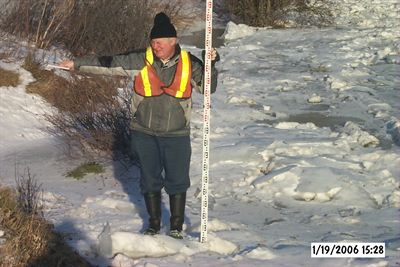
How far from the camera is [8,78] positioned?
947 centimetres

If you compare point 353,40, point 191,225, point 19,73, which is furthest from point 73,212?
point 353,40

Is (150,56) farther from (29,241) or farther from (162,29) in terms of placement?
(29,241)

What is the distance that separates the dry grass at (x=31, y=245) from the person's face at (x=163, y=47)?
4.69 feet

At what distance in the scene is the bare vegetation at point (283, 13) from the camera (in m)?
17.5

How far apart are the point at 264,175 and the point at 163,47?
263cm

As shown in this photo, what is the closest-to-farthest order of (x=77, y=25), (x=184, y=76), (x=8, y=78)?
1. (x=184, y=76)
2. (x=8, y=78)
3. (x=77, y=25)

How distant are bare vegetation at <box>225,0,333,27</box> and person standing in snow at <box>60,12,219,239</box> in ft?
42.4

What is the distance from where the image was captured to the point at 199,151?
25.1 ft

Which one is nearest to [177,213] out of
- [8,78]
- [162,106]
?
[162,106]

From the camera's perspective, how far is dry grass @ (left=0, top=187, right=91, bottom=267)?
4.32 metres

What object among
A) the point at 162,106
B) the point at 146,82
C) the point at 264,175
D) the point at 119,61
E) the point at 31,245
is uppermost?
the point at 119,61

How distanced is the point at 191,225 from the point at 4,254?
1634 mm

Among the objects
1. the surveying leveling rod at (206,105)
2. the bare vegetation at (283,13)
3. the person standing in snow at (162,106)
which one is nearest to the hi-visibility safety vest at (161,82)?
the person standing in snow at (162,106)

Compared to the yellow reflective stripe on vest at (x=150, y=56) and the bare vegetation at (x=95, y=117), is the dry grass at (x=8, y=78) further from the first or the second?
the yellow reflective stripe on vest at (x=150, y=56)
